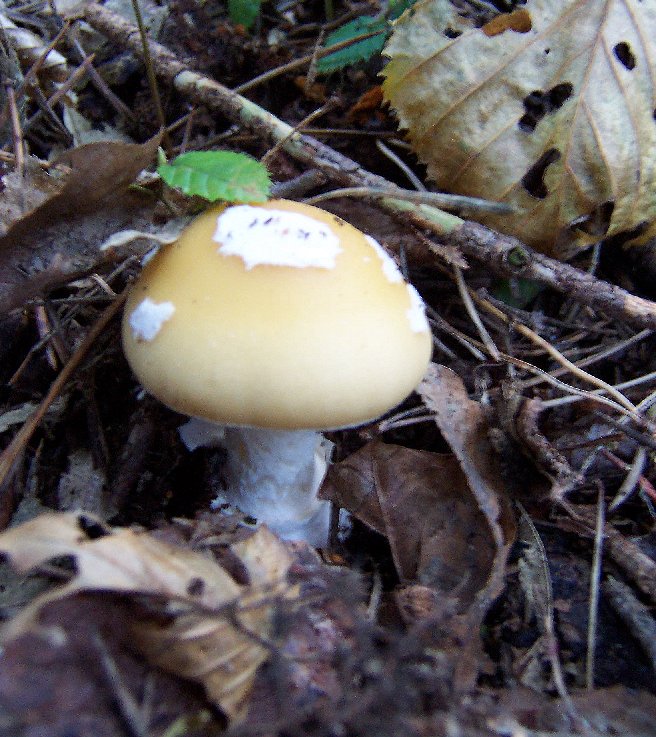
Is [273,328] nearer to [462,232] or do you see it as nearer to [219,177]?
[219,177]

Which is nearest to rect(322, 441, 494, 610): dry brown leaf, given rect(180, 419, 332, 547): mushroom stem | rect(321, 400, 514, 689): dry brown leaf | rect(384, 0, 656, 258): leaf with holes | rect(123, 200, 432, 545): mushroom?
rect(321, 400, 514, 689): dry brown leaf

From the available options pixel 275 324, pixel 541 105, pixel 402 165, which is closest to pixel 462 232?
pixel 402 165

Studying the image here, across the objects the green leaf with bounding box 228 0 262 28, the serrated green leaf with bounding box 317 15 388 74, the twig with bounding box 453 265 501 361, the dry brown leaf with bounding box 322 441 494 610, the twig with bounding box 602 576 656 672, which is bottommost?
the twig with bounding box 602 576 656 672

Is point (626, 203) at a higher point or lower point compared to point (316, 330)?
lower

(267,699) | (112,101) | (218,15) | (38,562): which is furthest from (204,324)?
(218,15)

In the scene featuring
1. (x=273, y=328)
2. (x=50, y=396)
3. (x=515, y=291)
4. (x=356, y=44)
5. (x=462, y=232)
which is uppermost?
(x=356, y=44)

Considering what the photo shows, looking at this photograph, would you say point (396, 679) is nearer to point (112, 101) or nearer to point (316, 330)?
point (316, 330)

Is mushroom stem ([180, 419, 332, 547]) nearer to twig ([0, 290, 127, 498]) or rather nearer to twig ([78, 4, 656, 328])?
twig ([0, 290, 127, 498])
